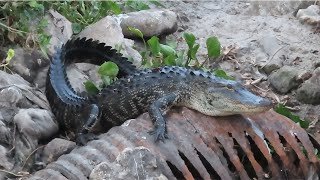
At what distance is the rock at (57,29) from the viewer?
5.00 metres

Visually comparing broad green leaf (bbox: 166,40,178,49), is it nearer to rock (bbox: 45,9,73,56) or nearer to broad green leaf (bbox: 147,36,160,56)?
broad green leaf (bbox: 147,36,160,56)

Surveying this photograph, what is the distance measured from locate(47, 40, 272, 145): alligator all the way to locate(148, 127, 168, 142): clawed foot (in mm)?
12

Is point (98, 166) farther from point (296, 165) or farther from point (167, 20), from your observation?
point (167, 20)

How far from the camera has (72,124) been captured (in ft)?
13.9

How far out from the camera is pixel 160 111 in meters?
3.67

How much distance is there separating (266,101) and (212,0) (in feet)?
9.92

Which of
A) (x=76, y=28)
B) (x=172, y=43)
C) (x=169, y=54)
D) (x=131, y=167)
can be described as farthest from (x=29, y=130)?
(x=172, y=43)

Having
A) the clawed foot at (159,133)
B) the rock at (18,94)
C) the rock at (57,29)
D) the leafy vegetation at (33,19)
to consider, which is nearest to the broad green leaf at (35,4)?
the leafy vegetation at (33,19)

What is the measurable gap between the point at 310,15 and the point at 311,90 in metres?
1.20

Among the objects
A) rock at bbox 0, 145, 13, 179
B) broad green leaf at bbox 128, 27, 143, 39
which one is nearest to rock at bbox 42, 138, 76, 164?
rock at bbox 0, 145, 13, 179

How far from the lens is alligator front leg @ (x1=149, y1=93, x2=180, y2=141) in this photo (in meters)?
3.25

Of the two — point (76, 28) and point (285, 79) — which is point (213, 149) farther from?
point (76, 28)

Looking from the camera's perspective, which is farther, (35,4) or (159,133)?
(35,4)

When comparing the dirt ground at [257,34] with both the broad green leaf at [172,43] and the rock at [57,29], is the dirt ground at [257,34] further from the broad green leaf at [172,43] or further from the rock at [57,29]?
the rock at [57,29]
